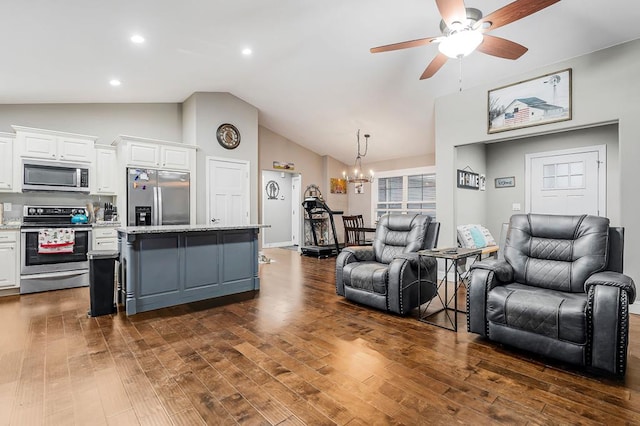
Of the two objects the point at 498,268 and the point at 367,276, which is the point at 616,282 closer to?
the point at 498,268

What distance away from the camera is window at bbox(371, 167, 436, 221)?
799 centimetres

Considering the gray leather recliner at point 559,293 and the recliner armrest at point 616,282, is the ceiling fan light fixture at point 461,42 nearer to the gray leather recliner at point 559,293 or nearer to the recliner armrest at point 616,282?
the gray leather recliner at point 559,293

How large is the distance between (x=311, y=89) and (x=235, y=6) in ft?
8.07

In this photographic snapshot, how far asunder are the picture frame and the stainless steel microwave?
707 centimetres

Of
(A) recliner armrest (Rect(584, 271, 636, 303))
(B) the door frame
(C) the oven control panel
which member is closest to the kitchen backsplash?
(C) the oven control panel

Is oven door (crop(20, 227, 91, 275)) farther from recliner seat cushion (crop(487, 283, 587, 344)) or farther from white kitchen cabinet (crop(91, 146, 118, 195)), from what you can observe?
recliner seat cushion (crop(487, 283, 587, 344))

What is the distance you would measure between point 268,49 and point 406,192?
534cm

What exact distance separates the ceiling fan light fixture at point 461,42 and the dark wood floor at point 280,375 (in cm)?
248

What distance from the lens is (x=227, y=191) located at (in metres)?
6.39

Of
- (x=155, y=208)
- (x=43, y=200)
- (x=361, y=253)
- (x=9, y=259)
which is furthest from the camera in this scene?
(x=155, y=208)

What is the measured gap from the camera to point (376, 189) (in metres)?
9.18

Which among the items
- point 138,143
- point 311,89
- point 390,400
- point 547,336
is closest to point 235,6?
point 311,89

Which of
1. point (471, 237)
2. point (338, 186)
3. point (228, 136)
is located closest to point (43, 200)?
point (228, 136)

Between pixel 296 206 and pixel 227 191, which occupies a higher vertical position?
pixel 227 191
